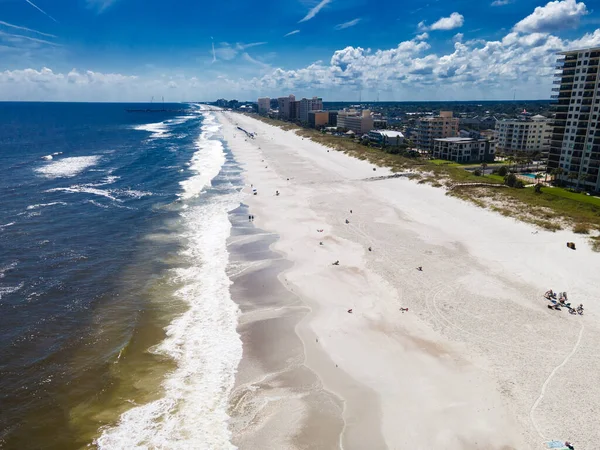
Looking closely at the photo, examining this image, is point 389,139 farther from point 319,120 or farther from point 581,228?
point 319,120

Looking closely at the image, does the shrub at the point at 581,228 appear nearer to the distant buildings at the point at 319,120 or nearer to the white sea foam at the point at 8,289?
the white sea foam at the point at 8,289

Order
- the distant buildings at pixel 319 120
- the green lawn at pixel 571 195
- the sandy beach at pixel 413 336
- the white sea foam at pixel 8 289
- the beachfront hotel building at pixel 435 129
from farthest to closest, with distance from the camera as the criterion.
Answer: the distant buildings at pixel 319 120, the beachfront hotel building at pixel 435 129, the green lawn at pixel 571 195, the white sea foam at pixel 8 289, the sandy beach at pixel 413 336

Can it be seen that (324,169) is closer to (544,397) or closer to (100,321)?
(100,321)

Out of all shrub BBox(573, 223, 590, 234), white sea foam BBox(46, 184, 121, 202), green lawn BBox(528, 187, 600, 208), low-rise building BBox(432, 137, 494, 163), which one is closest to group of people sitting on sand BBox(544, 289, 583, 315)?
shrub BBox(573, 223, 590, 234)

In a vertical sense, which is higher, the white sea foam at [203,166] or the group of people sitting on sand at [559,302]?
the white sea foam at [203,166]

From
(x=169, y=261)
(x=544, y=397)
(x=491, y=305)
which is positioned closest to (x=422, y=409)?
(x=544, y=397)

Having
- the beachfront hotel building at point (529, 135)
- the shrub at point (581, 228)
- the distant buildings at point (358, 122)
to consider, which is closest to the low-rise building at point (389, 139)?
the beachfront hotel building at point (529, 135)

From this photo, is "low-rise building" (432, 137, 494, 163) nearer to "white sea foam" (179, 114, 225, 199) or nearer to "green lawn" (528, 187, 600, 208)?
"green lawn" (528, 187, 600, 208)

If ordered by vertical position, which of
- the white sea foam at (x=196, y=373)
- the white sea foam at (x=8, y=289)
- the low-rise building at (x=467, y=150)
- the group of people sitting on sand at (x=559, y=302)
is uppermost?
the low-rise building at (x=467, y=150)
